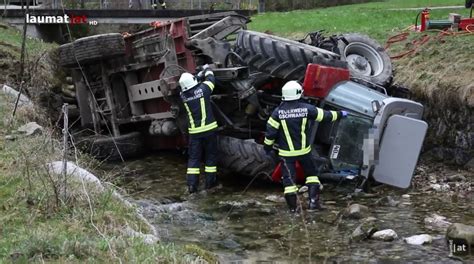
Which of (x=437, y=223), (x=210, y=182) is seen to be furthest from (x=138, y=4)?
(x=437, y=223)

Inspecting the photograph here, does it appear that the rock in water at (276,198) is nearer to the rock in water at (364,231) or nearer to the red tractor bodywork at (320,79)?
the red tractor bodywork at (320,79)

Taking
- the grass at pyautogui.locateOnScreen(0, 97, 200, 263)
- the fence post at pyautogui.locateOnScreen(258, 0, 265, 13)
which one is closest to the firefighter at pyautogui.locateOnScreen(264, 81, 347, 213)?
the grass at pyautogui.locateOnScreen(0, 97, 200, 263)

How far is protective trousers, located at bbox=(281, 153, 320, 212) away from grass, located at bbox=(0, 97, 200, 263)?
90.0 inches

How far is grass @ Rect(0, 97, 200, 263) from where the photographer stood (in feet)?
13.0

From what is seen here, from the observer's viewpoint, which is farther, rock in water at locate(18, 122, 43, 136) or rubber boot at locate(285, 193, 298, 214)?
rock in water at locate(18, 122, 43, 136)

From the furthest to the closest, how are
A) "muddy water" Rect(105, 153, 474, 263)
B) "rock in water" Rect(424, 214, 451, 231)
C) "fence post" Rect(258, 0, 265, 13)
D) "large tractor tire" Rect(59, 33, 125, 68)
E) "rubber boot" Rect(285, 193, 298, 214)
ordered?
"fence post" Rect(258, 0, 265, 13), "large tractor tire" Rect(59, 33, 125, 68), "rubber boot" Rect(285, 193, 298, 214), "rock in water" Rect(424, 214, 451, 231), "muddy water" Rect(105, 153, 474, 263)

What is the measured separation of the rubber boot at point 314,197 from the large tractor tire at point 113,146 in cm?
345

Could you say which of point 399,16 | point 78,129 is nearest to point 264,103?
point 78,129

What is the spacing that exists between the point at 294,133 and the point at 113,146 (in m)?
3.77

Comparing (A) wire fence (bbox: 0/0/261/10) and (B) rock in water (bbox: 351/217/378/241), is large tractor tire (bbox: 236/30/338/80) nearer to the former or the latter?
(B) rock in water (bbox: 351/217/378/241)

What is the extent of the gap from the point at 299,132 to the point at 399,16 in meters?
8.91

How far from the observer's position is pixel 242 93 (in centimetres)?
A: 820

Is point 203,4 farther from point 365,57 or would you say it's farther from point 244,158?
point 244,158

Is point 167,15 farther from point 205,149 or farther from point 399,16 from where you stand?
point 205,149
